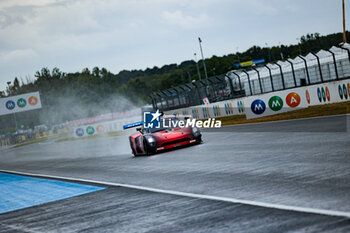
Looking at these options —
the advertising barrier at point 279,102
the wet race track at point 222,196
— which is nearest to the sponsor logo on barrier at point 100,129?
the advertising barrier at point 279,102

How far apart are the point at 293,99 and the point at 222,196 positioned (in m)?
18.2

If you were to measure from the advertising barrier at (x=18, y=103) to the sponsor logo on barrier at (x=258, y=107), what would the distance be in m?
33.9

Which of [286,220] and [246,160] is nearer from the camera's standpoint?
[286,220]

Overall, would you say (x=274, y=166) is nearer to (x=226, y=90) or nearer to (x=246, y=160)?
(x=246, y=160)

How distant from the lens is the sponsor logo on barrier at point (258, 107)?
25194 millimetres

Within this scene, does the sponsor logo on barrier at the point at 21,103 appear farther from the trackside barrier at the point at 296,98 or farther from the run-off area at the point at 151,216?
the run-off area at the point at 151,216

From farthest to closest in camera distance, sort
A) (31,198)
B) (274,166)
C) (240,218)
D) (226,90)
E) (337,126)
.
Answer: (226,90), (337,126), (31,198), (274,166), (240,218)

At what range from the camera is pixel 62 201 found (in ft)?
32.4

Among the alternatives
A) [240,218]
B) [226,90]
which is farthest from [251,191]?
[226,90]

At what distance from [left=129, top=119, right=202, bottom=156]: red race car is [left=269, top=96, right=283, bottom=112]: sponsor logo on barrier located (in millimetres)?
9397

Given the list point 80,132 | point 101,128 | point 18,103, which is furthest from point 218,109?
point 18,103

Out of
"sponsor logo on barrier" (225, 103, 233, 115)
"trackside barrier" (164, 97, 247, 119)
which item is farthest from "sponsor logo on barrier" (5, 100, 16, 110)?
"sponsor logo on barrier" (225, 103, 233, 115)

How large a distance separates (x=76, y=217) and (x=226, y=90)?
27.7 meters

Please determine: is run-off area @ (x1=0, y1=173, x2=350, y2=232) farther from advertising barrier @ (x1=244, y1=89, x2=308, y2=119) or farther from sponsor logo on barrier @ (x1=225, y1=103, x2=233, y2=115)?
sponsor logo on barrier @ (x1=225, y1=103, x2=233, y2=115)
